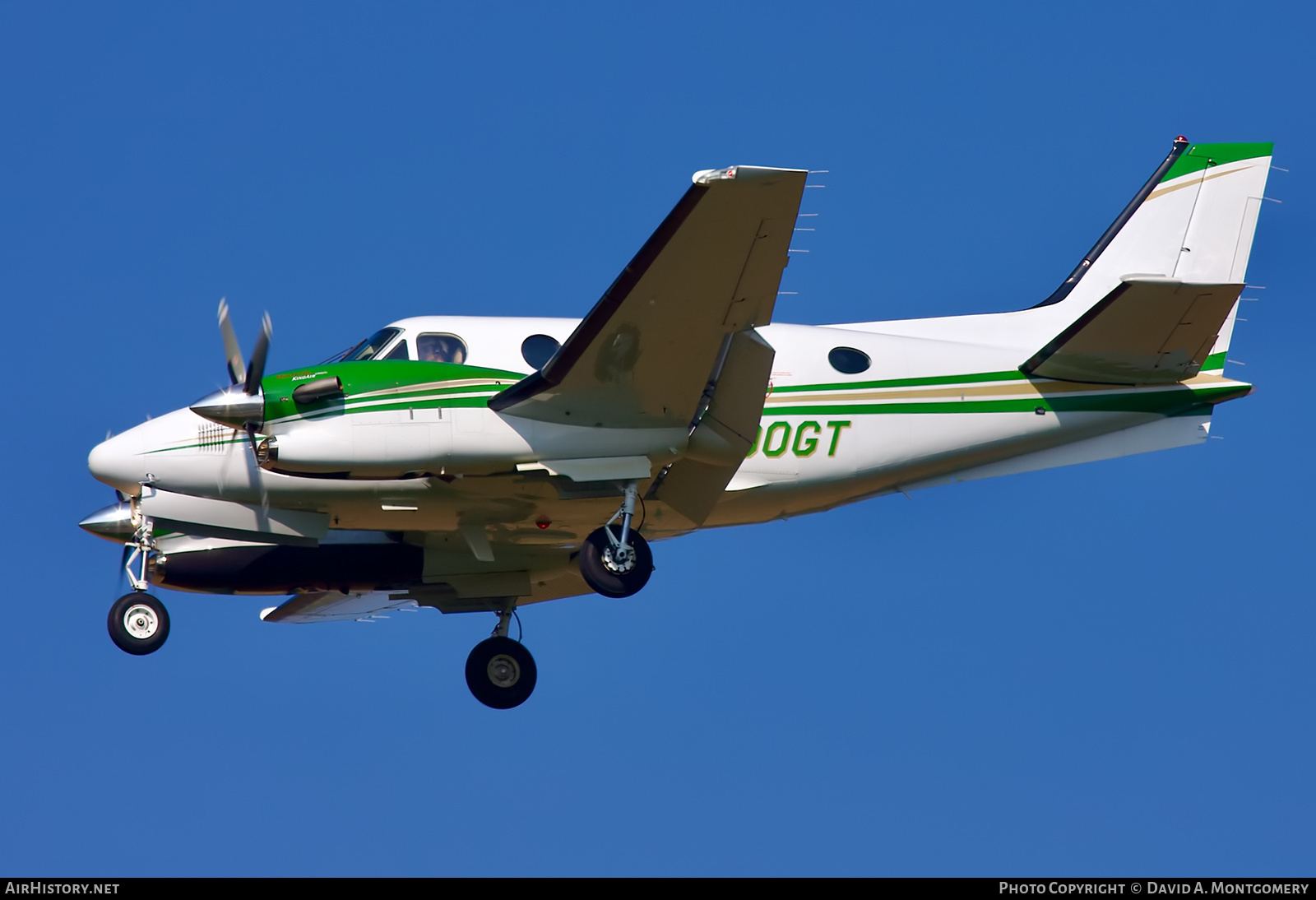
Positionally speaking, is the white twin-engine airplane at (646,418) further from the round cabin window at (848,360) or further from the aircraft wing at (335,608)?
the aircraft wing at (335,608)

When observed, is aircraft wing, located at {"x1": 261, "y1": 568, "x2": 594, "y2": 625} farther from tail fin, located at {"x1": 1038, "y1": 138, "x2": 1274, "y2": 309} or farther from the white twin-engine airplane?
tail fin, located at {"x1": 1038, "y1": 138, "x2": 1274, "y2": 309}

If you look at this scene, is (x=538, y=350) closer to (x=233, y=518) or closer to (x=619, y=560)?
(x=619, y=560)

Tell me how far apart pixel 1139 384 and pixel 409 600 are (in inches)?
383

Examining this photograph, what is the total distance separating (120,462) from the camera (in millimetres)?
15891

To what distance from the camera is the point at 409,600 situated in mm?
20891

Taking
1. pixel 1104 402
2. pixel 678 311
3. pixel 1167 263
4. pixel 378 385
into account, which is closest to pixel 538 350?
pixel 378 385

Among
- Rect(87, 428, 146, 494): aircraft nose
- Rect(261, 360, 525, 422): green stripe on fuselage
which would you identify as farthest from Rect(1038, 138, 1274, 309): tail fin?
Rect(87, 428, 146, 494): aircraft nose

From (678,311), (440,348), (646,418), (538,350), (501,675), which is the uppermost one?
(538,350)

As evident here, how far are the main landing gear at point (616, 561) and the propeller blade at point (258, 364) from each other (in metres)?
3.71

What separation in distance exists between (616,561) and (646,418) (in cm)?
152

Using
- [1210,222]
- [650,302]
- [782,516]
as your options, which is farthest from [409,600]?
[1210,222]

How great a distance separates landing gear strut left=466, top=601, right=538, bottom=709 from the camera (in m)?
19.5

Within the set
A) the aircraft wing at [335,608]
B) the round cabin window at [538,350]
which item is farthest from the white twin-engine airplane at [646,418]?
the aircraft wing at [335,608]
